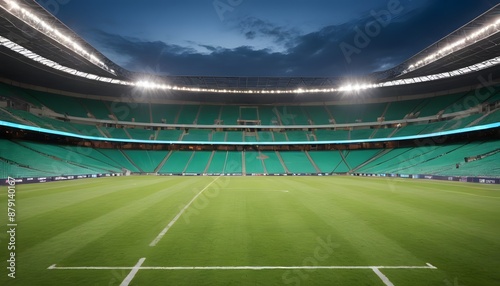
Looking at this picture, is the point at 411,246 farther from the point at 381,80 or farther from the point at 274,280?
the point at 381,80

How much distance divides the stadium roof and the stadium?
0.26 meters

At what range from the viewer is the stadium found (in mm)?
6551

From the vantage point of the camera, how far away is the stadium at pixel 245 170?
655 cm

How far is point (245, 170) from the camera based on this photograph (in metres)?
53.7

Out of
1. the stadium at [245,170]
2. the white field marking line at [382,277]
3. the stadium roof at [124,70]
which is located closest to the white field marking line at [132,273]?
the stadium at [245,170]

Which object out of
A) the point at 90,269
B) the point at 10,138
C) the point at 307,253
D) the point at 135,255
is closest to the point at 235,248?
the point at 307,253

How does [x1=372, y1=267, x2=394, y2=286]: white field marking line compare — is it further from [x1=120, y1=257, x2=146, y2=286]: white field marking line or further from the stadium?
[x1=120, y1=257, x2=146, y2=286]: white field marking line

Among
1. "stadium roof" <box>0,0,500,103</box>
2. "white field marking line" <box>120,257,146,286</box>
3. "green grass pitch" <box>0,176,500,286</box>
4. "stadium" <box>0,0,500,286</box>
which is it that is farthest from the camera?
"stadium roof" <box>0,0,500,103</box>

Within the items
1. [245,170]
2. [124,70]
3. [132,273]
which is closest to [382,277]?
[132,273]

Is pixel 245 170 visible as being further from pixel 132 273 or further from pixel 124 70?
pixel 132 273

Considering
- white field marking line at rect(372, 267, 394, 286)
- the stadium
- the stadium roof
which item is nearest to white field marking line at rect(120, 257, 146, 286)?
the stadium

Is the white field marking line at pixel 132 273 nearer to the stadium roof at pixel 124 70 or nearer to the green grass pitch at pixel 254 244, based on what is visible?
the green grass pitch at pixel 254 244

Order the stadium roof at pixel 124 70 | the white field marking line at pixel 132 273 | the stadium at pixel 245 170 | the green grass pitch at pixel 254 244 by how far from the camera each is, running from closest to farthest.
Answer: the white field marking line at pixel 132 273
the green grass pitch at pixel 254 244
the stadium at pixel 245 170
the stadium roof at pixel 124 70

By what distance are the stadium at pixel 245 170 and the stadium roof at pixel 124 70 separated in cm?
26
